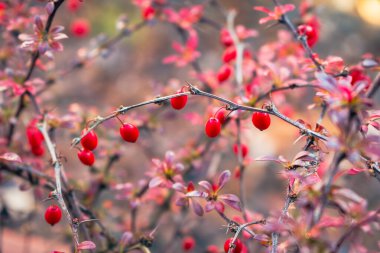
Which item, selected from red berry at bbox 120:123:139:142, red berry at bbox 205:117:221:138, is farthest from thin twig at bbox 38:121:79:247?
red berry at bbox 205:117:221:138

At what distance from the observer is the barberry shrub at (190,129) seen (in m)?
1.22

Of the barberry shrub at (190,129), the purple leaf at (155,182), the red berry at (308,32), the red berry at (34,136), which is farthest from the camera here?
the red berry at (34,136)

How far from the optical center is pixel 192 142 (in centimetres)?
256

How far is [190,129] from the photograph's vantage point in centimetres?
391

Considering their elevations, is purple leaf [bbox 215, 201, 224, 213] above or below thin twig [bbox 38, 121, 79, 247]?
below

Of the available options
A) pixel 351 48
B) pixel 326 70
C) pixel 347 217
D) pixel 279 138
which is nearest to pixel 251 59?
pixel 326 70

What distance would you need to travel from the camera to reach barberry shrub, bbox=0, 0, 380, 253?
1.22 meters

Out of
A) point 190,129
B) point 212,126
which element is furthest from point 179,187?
point 190,129

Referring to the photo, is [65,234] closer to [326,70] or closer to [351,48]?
[326,70]

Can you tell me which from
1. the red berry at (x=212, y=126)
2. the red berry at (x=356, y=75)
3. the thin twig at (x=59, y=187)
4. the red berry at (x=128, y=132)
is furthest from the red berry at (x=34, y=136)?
the red berry at (x=356, y=75)

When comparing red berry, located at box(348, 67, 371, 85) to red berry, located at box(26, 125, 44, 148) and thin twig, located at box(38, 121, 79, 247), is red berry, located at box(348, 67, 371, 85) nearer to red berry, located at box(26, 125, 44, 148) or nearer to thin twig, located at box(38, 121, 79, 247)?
thin twig, located at box(38, 121, 79, 247)

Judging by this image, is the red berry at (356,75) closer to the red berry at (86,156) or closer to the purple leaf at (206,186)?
the purple leaf at (206,186)

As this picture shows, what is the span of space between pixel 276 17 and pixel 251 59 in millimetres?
650

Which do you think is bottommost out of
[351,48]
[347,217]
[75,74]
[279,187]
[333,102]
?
[347,217]
